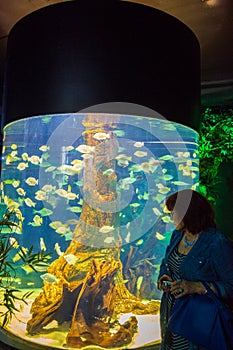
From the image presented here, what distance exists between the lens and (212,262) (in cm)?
219

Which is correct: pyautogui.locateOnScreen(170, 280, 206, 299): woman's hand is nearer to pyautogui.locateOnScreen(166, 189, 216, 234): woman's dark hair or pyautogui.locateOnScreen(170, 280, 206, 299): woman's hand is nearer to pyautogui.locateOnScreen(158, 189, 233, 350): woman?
pyautogui.locateOnScreen(158, 189, 233, 350): woman

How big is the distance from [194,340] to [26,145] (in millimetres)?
2209

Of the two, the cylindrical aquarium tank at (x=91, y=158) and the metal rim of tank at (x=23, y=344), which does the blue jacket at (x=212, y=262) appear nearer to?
the cylindrical aquarium tank at (x=91, y=158)

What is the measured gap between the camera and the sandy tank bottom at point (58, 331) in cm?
341

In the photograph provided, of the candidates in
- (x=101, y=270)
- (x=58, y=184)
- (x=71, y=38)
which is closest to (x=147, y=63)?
(x=71, y=38)

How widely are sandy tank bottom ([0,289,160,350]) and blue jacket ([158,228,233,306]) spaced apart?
1.47 m

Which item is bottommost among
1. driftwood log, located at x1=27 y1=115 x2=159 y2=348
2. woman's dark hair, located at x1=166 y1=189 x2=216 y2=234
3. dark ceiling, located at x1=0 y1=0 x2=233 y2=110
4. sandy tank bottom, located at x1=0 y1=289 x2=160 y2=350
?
sandy tank bottom, located at x1=0 y1=289 x2=160 y2=350

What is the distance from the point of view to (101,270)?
3.56 meters

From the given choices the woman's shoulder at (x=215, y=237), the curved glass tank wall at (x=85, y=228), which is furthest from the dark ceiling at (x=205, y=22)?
the woman's shoulder at (x=215, y=237)

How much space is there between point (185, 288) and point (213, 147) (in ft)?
14.4

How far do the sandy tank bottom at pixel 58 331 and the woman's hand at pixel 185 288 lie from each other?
140 cm

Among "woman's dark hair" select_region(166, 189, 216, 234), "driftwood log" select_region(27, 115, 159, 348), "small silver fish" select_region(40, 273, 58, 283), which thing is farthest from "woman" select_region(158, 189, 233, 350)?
"small silver fish" select_region(40, 273, 58, 283)

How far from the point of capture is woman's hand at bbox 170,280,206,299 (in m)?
2.21

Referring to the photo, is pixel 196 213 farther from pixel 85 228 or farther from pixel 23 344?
pixel 23 344
